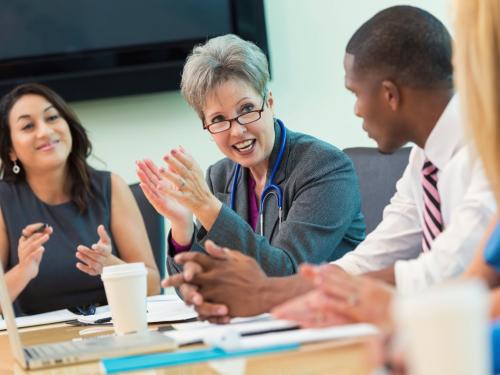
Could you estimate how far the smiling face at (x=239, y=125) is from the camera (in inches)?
98.9

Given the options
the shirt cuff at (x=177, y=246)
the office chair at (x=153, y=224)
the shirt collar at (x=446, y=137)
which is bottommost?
the office chair at (x=153, y=224)

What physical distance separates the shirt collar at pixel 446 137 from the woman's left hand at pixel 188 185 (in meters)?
0.61

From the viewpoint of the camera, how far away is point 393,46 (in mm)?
1790

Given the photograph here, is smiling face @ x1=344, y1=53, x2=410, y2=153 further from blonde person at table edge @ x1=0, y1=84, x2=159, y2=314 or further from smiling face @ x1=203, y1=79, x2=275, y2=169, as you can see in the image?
blonde person at table edge @ x1=0, y1=84, x2=159, y2=314

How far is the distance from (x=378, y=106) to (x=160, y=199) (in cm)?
72

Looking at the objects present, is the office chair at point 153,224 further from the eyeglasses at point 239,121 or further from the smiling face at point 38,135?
the eyeglasses at point 239,121

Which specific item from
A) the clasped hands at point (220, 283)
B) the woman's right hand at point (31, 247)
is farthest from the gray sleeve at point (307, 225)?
the woman's right hand at point (31, 247)

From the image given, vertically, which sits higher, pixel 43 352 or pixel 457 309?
pixel 457 309

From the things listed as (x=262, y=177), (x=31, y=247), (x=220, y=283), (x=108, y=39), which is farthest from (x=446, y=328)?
(x=108, y=39)

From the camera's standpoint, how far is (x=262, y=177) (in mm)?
2605

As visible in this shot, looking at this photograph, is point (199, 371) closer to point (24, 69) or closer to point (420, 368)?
point (420, 368)

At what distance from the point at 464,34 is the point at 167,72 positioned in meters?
2.59

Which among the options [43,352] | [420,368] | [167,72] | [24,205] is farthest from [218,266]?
[167,72]

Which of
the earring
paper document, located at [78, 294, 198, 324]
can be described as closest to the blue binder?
paper document, located at [78, 294, 198, 324]
